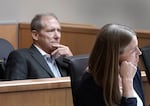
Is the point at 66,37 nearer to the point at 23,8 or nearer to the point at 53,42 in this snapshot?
the point at 23,8

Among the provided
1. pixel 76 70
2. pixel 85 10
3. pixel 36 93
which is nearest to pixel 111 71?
pixel 76 70

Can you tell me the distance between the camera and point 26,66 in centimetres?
308

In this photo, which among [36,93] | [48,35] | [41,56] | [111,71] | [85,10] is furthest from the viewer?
[85,10]

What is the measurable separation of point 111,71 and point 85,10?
3.71 meters

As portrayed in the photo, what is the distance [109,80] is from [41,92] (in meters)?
Result: 0.68

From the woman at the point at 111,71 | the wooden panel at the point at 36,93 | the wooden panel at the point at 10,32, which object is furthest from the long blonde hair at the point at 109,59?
the wooden panel at the point at 10,32

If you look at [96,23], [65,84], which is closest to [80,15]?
[96,23]

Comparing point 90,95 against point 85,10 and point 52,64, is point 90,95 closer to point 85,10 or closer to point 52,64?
point 52,64

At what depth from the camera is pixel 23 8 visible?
524 centimetres

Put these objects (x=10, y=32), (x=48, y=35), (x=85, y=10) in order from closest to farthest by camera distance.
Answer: (x=48, y=35), (x=10, y=32), (x=85, y=10)

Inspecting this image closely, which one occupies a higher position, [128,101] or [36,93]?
[128,101]

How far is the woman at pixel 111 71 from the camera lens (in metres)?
1.91

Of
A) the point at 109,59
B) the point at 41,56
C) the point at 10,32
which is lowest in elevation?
the point at 10,32

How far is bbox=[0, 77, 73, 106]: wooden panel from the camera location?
2.39m
